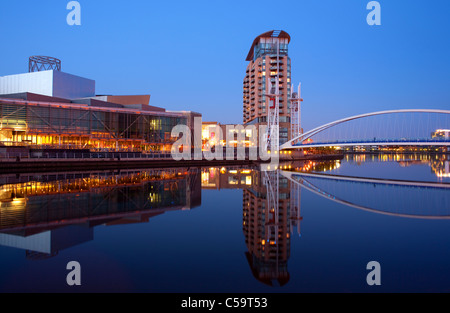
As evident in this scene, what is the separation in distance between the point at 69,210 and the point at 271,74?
227 ft

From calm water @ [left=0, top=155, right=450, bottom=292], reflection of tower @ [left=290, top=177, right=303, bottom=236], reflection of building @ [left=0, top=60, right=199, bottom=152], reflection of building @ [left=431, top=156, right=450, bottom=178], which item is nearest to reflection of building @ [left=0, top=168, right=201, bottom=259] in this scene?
calm water @ [left=0, top=155, right=450, bottom=292]

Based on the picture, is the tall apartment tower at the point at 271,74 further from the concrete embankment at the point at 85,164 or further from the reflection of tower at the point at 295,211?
the reflection of tower at the point at 295,211

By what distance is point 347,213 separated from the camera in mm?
12531

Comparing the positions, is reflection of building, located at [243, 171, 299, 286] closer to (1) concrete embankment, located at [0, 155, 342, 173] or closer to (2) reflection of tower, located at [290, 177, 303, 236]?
(2) reflection of tower, located at [290, 177, 303, 236]

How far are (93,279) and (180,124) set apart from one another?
180ft

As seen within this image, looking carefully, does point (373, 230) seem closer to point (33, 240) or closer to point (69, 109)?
point (33, 240)

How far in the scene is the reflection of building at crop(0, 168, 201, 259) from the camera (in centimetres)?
793

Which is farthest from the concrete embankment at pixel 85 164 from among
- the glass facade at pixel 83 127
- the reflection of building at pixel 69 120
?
the reflection of building at pixel 69 120

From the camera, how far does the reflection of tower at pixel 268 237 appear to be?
599cm

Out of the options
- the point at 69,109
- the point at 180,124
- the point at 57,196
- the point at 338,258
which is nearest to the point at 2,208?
the point at 57,196

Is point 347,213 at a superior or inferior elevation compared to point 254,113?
inferior

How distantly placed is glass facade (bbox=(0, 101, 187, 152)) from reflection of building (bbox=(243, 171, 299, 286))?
35488mm

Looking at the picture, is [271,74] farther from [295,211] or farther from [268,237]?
[268,237]

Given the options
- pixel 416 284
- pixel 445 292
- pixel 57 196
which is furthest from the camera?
pixel 57 196
